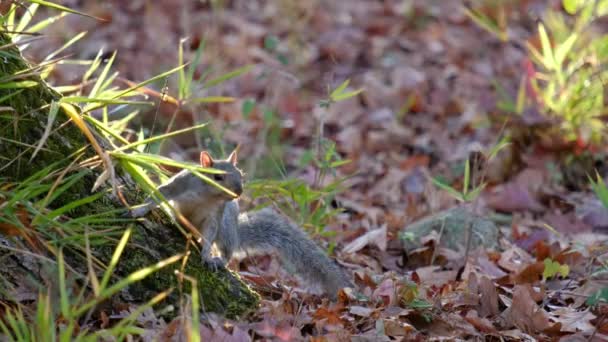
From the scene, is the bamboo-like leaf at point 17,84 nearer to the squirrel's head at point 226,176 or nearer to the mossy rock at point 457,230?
the squirrel's head at point 226,176

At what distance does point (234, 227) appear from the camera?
376cm

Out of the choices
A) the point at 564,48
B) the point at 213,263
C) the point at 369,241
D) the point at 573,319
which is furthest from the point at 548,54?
the point at 213,263

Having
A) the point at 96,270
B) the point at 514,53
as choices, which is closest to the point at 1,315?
the point at 96,270

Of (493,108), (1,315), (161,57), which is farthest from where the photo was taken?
(161,57)

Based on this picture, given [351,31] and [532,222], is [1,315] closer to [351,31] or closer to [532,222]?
[532,222]

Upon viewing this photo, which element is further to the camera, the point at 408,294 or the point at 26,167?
the point at 408,294

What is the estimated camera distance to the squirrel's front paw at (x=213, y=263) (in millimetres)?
3293

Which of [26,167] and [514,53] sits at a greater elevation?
[26,167]

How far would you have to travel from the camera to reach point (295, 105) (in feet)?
25.3

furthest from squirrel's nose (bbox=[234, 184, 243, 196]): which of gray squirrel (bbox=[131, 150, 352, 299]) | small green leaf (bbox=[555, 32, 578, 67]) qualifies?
small green leaf (bbox=[555, 32, 578, 67])

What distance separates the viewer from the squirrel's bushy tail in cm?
361

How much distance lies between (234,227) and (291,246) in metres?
0.24

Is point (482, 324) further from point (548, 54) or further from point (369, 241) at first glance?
point (548, 54)

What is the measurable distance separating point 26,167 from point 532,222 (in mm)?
3149
